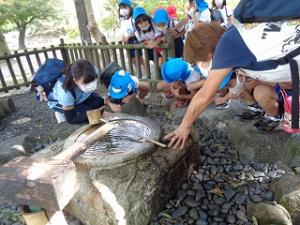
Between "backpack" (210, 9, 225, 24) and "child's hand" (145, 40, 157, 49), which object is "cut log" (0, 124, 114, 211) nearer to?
"child's hand" (145, 40, 157, 49)

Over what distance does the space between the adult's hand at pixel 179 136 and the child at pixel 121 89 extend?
1.60 meters

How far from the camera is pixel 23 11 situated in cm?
1608

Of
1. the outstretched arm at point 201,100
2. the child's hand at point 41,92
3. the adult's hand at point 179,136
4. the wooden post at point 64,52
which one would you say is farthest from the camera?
the wooden post at point 64,52

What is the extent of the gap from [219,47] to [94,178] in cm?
139

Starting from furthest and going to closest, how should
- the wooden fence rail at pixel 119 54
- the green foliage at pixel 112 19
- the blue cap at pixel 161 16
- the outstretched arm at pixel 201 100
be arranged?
1. the green foliage at pixel 112 19
2. the wooden fence rail at pixel 119 54
3. the blue cap at pixel 161 16
4. the outstretched arm at pixel 201 100

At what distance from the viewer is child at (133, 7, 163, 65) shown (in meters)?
5.12

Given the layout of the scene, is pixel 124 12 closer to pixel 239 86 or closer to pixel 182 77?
pixel 182 77

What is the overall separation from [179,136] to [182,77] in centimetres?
160

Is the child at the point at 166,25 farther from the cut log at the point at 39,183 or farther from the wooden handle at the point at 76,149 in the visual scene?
the cut log at the point at 39,183

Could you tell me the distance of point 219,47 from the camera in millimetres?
2127

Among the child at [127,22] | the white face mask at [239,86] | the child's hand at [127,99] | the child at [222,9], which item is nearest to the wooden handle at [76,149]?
the white face mask at [239,86]

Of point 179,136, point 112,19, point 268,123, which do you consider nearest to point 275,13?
point 179,136

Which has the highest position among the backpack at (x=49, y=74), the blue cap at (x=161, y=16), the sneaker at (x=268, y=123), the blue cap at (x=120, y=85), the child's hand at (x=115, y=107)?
the blue cap at (x=161, y=16)

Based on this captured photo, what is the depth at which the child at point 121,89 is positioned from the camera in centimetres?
418
